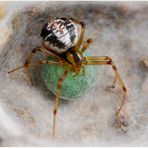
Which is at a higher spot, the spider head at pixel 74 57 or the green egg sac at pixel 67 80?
the spider head at pixel 74 57

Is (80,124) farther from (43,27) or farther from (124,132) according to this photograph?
(43,27)

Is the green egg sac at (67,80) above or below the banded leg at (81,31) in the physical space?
below

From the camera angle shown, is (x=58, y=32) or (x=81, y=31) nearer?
(x=58, y=32)

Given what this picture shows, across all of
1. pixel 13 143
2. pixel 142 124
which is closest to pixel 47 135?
pixel 13 143

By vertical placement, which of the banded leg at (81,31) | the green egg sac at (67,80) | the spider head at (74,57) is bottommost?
the green egg sac at (67,80)

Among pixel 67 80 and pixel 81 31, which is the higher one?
pixel 81 31
